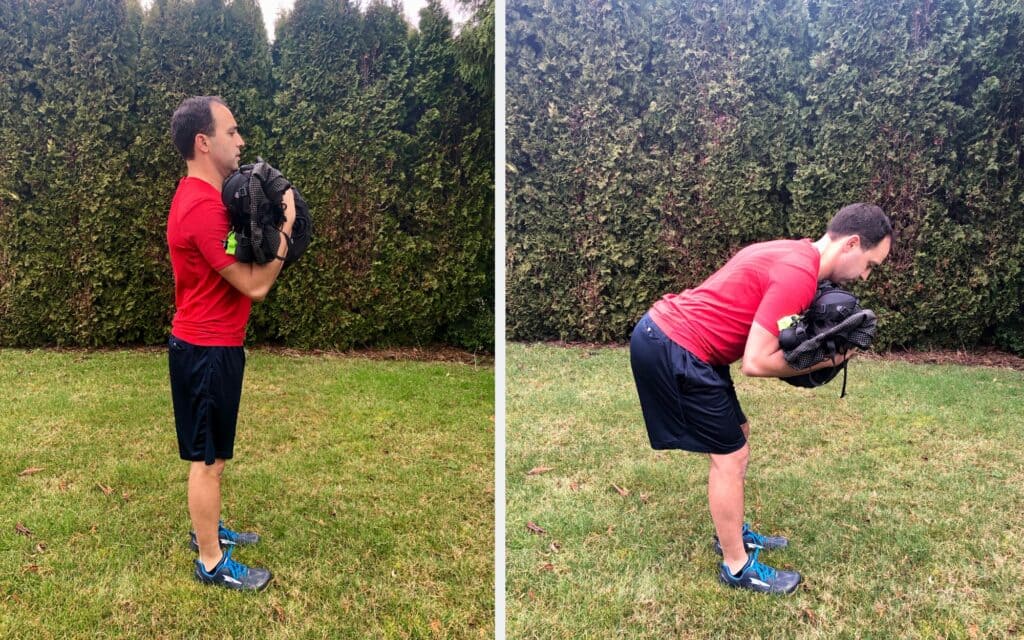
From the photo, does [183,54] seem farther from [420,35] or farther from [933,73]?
[933,73]

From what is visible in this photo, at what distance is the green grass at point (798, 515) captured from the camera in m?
2.49

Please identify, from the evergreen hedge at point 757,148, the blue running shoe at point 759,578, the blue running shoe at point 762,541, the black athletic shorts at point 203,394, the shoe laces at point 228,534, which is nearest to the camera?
the black athletic shorts at point 203,394

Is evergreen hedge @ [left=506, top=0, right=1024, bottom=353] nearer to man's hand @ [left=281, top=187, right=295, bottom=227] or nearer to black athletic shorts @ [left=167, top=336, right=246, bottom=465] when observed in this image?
man's hand @ [left=281, top=187, right=295, bottom=227]

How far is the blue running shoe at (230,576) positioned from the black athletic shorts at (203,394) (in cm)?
48

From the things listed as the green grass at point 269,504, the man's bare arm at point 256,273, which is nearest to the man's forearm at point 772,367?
the green grass at point 269,504

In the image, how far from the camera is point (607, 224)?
6.18m

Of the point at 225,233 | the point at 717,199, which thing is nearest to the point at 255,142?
the point at 225,233

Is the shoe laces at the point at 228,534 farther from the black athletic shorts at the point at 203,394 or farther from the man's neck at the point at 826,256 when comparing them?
the man's neck at the point at 826,256

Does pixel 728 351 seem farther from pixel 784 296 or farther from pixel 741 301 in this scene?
pixel 784 296

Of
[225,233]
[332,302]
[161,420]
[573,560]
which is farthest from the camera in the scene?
[332,302]

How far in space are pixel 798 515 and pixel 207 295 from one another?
112 inches

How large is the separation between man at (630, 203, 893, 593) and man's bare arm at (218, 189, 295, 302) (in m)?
1.43

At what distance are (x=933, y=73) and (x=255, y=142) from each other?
5.57 metres

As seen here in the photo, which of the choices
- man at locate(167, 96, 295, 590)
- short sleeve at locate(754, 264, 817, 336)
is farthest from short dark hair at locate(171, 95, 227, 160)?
short sleeve at locate(754, 264, 817, 336)
